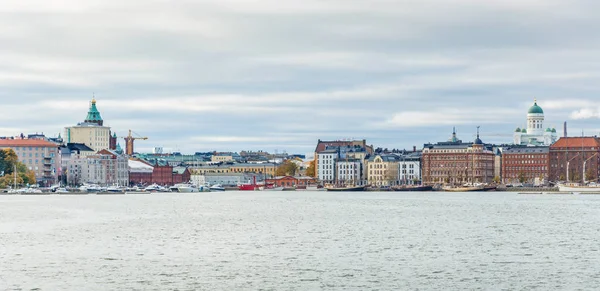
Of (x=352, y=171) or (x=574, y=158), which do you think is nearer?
(x=574, y=158)

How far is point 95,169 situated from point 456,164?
58.9 metres

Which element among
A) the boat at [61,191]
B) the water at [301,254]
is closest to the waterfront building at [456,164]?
the boat at [61,191]

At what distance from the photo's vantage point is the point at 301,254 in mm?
37469

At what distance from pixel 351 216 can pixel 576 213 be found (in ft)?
47.4

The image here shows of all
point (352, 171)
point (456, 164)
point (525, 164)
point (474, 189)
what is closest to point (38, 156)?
point (352, 171)

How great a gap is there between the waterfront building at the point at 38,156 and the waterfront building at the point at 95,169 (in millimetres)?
8350

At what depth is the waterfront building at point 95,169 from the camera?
181125 mm

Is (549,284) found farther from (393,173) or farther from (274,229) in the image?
(393,173)

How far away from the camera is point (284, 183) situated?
19775cm

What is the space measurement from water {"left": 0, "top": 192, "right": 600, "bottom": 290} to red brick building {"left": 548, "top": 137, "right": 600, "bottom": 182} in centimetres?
11694

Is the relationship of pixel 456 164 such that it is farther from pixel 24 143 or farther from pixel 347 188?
pixel 24 143

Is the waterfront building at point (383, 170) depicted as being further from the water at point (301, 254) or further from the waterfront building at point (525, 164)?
the water at point (301, 254)

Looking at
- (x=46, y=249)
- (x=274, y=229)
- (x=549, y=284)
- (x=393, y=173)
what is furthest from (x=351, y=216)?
(x=393, y=173)

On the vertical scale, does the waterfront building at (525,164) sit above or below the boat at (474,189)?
above
